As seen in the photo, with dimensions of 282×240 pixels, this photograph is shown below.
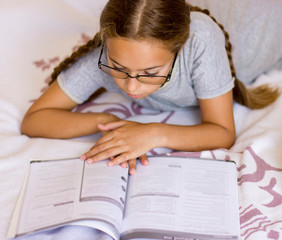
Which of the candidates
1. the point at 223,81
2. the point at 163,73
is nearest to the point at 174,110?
the point at 223,81

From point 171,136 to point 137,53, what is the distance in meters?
0.27

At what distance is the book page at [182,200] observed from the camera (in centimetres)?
70

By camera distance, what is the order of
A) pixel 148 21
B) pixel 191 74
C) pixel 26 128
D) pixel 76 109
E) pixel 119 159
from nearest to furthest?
pixel 148 21, pixel 119 159, pixel 191 74, pixel 26 128, pixel 76 109

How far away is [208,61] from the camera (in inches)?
35.2

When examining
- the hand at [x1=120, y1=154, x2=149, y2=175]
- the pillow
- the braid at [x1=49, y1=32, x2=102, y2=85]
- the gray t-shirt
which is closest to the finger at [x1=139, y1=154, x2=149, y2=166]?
the hand at [x1=120, y1=154, x2=149, y2=175]

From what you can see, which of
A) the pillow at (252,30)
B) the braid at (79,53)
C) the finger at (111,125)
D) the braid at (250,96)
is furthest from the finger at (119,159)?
the pillow at (252,30)

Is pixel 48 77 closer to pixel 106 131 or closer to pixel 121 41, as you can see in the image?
pixel 106 131

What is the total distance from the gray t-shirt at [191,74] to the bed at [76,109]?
0.12m

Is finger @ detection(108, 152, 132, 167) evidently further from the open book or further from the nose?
the nose

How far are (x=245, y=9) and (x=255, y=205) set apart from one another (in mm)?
706

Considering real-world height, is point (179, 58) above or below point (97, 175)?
above

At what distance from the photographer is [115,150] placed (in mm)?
847

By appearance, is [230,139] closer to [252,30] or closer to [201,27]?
[201,27]

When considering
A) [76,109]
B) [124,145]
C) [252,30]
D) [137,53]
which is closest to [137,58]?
[137,53]
